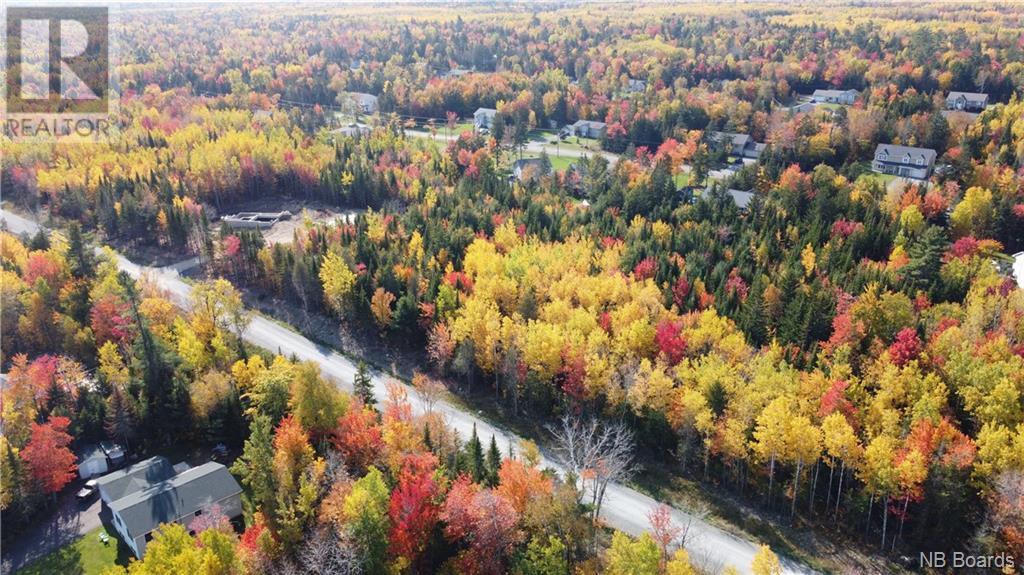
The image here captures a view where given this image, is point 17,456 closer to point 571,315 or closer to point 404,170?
point 571,315

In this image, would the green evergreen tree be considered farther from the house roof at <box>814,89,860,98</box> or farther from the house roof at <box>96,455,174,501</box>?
the house roof at <box>814,89,860,98</box>

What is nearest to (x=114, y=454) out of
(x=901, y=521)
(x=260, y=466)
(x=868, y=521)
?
(x=260, y=466)

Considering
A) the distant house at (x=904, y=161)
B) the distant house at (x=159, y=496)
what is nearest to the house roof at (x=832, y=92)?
the distant house at (x=904, y=161)

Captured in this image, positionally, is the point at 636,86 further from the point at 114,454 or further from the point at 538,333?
the point at 114,454

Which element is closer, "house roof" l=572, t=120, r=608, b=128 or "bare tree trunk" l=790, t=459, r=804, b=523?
"bare tree trunk" l=790, t=459, r=804, b=523

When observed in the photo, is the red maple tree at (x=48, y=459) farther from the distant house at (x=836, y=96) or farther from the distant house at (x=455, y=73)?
the distant house at (x=836, y=96)

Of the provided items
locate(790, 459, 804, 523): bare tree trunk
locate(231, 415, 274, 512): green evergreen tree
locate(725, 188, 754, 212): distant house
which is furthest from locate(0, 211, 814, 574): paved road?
locate(725, 188, 754, 212): distant house

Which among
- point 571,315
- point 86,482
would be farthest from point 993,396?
point 86,482
